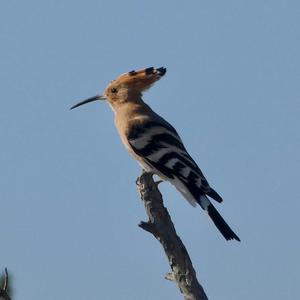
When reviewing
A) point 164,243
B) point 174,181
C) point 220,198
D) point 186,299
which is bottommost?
point 186,299

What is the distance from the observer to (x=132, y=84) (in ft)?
20.9

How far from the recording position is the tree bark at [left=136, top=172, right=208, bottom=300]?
4.07 metres

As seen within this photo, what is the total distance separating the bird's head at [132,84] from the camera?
6.28 metres

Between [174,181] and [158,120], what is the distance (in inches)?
30.0

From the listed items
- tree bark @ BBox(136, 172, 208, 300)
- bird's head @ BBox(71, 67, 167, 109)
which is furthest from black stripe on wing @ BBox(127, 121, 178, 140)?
tree bark @ BBox(136, 172, 208, 300)

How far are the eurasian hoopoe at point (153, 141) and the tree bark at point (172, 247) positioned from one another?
532mm

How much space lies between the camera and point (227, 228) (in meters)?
4.81

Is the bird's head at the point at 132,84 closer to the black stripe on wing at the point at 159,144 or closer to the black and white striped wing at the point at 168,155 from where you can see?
the black and white striped wing at the point at 168,155

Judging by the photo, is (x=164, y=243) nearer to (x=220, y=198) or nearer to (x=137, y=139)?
(x=220, y=198)

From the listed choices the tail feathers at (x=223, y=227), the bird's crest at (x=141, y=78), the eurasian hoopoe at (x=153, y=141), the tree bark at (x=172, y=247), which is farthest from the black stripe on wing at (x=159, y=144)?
the tree bark at (x=172, y=247)

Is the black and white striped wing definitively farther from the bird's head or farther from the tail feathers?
the bird's head

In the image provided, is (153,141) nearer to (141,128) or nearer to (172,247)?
(141,128)

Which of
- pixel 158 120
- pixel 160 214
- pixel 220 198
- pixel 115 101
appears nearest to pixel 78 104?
pixel 115 101

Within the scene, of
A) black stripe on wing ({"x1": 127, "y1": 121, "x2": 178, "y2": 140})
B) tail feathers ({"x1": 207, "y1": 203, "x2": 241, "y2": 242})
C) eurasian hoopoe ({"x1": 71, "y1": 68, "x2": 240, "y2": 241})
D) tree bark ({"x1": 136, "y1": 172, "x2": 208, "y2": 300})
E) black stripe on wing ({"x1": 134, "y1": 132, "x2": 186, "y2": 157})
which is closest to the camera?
tree bark ({"x1": 136, "y1": 172, "x2": 208, "y2": 300})
